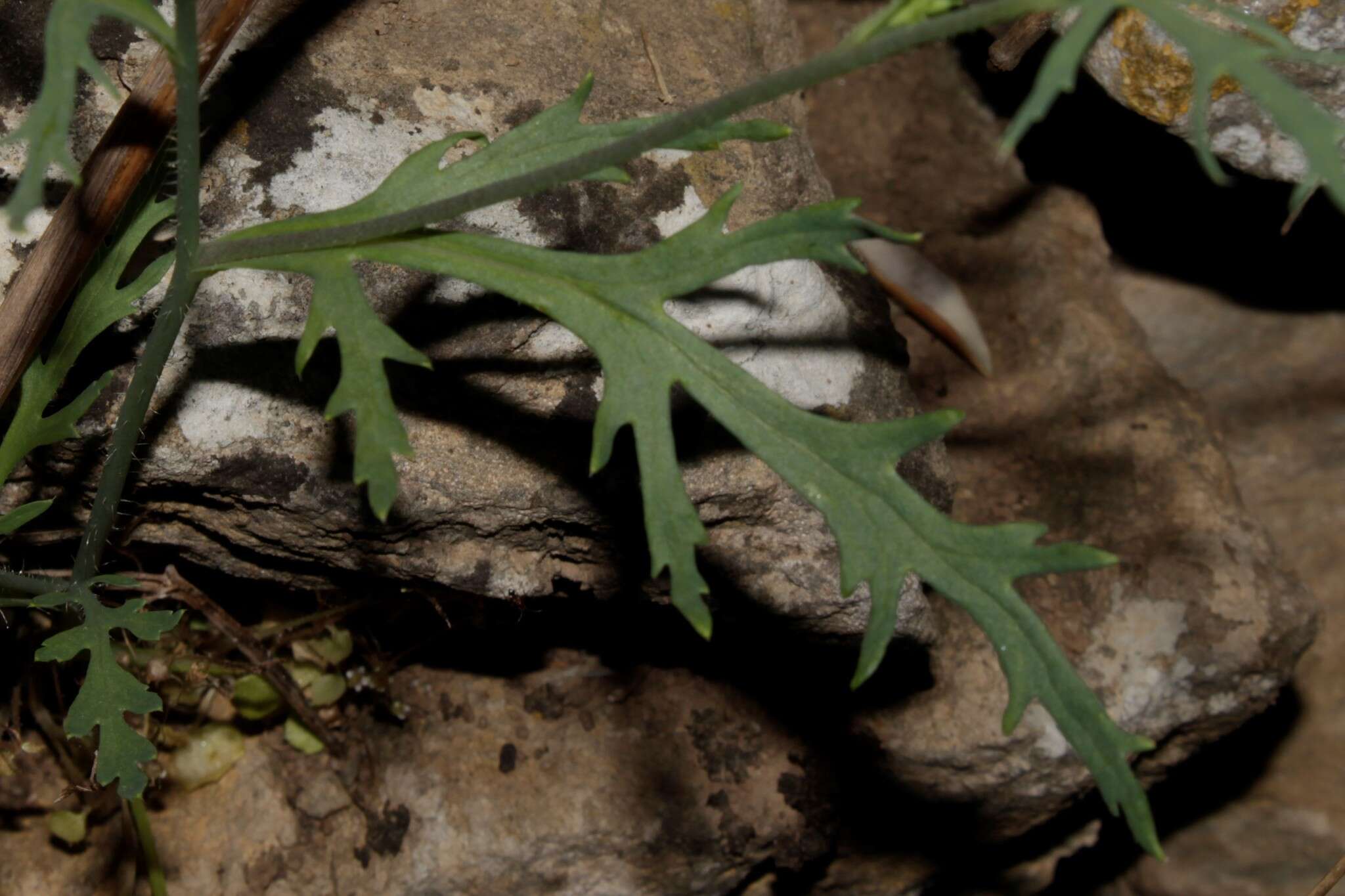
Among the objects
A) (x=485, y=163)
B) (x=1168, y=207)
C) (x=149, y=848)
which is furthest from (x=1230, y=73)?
(x=149, y=848)

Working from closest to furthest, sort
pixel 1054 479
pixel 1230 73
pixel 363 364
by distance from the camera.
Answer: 1. pixel 1230 73
2. pixel 363 364
3. pixel 1054 479

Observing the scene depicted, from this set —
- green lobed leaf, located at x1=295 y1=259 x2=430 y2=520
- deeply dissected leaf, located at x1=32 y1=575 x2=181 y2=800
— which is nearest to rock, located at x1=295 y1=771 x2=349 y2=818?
deeply dissected leaf, located at x1=32 y1=575 x2=181 y2=800

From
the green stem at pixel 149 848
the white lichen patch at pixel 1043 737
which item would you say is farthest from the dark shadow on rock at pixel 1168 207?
the green stem at pixel 149 848

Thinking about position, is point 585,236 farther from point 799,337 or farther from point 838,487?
point 838,487

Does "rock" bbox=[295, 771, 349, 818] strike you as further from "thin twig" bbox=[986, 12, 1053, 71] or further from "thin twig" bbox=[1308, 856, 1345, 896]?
"thin twig" bbox=[986, 12, 1053, 71]

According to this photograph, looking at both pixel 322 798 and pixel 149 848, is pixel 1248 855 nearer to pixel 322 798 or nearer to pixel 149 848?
pixel 322 798

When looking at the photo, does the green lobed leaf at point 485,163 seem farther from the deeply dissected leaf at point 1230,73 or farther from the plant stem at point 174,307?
the deeply dissected leaf at point 1230,73

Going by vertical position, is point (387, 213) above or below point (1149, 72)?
below

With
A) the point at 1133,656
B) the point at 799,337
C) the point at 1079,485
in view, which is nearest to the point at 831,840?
the point at 1133,656
